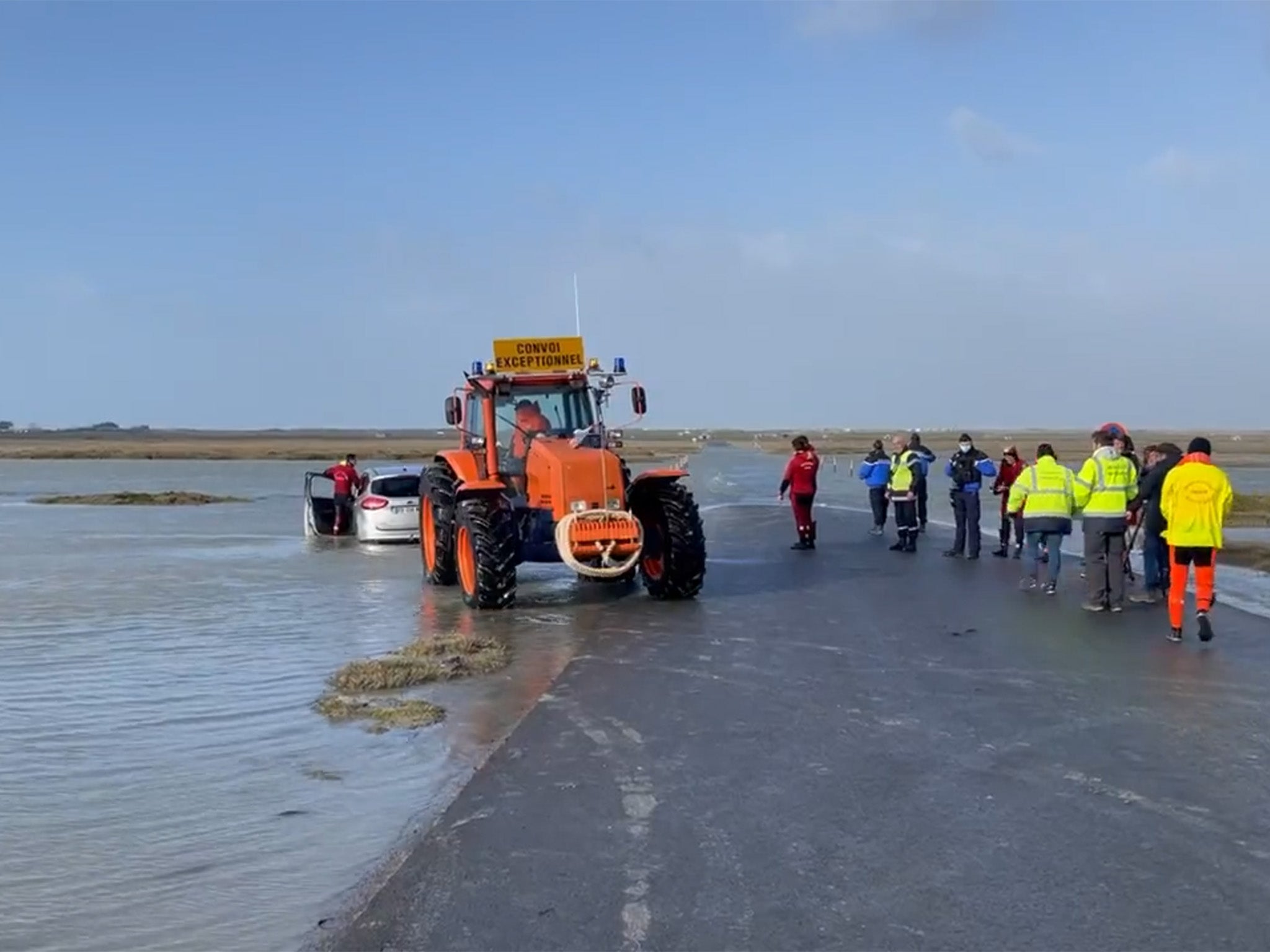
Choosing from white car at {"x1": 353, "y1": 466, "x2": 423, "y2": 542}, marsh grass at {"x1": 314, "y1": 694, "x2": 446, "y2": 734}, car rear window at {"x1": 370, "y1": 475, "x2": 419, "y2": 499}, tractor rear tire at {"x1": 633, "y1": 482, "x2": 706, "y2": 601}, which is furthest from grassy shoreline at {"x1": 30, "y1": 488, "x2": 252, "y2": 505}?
marsh grass at {"x1": 314, "y1": 694, "x2": 446, "y2": 734}

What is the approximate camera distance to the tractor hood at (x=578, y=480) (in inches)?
576

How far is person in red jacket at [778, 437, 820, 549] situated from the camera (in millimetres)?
21141

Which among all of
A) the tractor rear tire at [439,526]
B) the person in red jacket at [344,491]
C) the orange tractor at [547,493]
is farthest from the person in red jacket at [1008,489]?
the person in red jacket at [344,491]

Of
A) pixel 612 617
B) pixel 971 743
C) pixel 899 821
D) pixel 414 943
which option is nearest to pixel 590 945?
pixel 414 943

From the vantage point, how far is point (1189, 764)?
7520 millimetres

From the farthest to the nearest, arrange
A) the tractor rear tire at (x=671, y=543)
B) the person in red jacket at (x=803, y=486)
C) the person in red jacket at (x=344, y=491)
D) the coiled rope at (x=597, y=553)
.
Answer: the person in red jacket at (x=344, y=491) → the person in red jacket at (x=803, y=486) → the tractor rear tire at (x=671, y=543) → the coiled rope at (x=597, y=553)

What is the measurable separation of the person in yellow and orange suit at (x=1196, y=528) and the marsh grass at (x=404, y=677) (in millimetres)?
5978

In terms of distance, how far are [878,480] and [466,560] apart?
10466 millimetres

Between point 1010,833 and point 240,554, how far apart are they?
18370 millimetres

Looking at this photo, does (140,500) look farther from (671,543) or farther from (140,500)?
(671,543)

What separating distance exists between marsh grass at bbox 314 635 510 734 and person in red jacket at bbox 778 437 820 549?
9.65 metres

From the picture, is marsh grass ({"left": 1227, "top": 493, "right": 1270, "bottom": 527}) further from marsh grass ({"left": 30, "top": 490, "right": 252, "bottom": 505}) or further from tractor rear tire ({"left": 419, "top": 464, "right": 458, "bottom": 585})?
marsh grass ({"left": 30, "top": 490, "right": 252, "bottom": 505})

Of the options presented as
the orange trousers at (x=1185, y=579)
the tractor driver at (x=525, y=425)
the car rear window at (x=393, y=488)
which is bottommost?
the orange trousers at (x=1185, y=579)

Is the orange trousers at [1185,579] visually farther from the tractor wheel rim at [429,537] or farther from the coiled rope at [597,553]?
the tractor wheel rim at [429,537]
